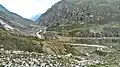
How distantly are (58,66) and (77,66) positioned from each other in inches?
113

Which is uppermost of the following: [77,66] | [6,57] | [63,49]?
[6,57]

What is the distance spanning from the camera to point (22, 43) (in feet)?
144

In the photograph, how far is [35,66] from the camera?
1019 inches

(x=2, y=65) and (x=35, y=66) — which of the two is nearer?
(x=2, y=65)

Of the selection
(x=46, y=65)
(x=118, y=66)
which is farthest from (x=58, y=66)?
(x=118, y=66)

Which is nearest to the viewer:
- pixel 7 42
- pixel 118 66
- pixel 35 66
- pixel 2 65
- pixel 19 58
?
pixel 2 65

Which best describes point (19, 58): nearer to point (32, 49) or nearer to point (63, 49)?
point (32, 49)

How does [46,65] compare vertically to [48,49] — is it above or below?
above

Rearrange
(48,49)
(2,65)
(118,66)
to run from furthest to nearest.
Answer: (48,49)
(118,66)
(2,65)

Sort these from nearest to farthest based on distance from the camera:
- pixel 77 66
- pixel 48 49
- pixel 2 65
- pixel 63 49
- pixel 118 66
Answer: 1. pixel 2 65
2. pixel 77 66
3. pixel 118 66
4. pixel 48 49
5. pixel 63 49

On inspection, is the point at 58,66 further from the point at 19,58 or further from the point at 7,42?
the point at 7,42

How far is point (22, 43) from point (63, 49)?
37.4 ft

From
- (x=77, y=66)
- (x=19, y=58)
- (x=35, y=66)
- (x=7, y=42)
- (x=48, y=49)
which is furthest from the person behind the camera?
(x=48, y=49)

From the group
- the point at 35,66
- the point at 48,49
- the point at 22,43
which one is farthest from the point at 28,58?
the point at 48,49
